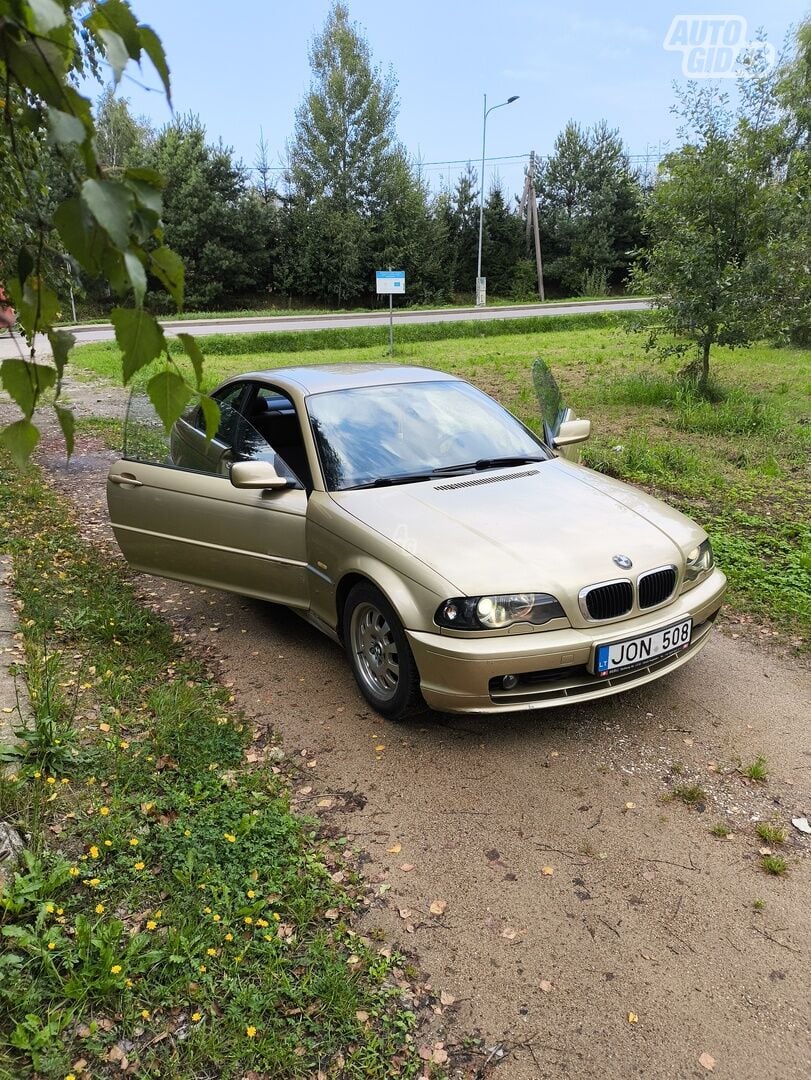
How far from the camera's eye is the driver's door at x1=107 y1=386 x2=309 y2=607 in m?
4.23

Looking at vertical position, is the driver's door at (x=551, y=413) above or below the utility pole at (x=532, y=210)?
below

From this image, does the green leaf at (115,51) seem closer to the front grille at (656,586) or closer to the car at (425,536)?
the car at (425,536)

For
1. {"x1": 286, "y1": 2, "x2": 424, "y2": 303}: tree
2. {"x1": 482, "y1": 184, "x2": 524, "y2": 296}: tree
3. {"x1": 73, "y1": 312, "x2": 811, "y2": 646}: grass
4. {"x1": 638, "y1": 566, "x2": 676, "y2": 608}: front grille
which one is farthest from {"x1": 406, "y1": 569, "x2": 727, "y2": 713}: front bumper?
{"x1": 482, "y1": 184, "x2": 524, "y2": 296}: tree

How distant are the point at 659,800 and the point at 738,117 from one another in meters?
10.3

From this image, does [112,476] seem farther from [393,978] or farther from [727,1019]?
[727,1019]

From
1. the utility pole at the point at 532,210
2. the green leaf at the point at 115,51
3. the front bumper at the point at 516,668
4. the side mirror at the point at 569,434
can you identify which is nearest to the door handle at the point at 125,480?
the front bumper at the point at 516,668

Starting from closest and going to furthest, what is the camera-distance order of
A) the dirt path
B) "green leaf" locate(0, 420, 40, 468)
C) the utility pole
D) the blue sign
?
"green leaf" locate(0, 420, 40, 468) → the dirt path → the blue sign → the utility pole

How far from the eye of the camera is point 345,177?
136ft

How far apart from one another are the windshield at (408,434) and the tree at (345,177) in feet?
120

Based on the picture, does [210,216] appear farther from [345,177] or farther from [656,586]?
[656,586]

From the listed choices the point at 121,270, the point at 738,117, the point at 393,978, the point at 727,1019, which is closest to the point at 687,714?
the point at 727,1019

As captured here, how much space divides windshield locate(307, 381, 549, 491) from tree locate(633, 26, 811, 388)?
22.9ft

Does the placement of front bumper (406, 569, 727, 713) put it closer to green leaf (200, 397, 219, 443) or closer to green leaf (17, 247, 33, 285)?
green leaf (200, 397, 219, 443)

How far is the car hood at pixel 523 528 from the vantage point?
3.37m
